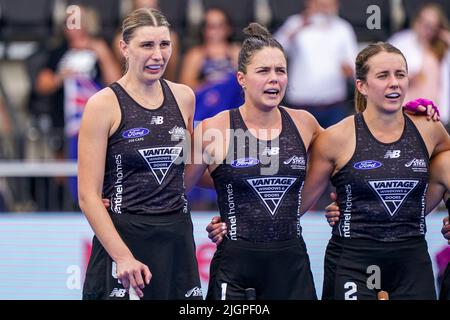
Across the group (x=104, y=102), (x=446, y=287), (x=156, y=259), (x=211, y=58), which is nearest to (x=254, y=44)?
(x=104, y=102)

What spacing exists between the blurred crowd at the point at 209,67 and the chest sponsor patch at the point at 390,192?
3.24 metres

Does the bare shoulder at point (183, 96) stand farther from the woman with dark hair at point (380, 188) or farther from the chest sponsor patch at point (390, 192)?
the chest sponsor patch at point (390, 192)

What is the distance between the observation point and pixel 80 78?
9789mm

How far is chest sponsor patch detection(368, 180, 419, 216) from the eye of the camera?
586 cm

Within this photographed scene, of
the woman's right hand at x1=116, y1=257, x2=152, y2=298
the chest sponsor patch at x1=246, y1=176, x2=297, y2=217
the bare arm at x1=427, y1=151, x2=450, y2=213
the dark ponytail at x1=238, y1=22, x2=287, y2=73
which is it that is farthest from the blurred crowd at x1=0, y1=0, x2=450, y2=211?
the woman's right hand at x1=116, y1=257, x2=152, y2=298

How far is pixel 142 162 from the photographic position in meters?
5.80

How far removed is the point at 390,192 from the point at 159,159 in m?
1.21

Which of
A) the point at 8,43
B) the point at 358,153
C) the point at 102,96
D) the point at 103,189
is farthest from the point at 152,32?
the point at 8,43

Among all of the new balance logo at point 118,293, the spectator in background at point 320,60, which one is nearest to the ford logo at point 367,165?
the new balance logo at point 118,293

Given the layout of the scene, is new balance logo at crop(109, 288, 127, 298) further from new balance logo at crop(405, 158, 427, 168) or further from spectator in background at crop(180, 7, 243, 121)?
spectator in background at crop(180, 7, 243, 121)

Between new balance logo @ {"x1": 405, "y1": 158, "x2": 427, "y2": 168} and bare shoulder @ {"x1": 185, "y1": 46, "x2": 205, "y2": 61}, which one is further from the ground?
bare shoulder @ {"x1": 185, "y1": 46, "x2": 205, "y2": 61}

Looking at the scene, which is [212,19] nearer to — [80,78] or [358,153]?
[80,78]

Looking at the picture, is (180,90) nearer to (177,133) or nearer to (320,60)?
(177,133)

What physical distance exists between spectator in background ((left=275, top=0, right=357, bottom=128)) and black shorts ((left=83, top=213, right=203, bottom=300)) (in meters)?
4.02
